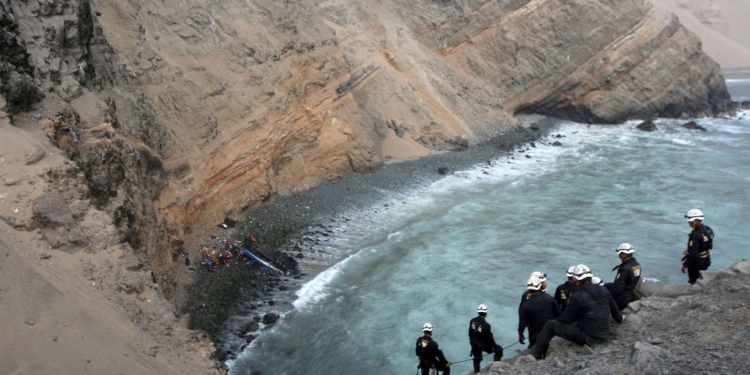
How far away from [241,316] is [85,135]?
17.4 ft

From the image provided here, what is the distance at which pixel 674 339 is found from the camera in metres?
9.59

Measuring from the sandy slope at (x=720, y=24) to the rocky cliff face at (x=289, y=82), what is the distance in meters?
34.3

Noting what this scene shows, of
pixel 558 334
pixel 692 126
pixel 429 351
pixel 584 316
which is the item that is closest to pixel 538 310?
pixel 558 334

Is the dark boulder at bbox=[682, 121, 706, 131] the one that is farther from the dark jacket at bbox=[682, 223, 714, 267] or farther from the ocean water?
the dark jacket at bbox=[682, 223, 714, 267]

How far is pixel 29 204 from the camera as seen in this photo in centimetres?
1048

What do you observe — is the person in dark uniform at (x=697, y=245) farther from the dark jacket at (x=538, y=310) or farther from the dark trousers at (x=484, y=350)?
the dark trousers at (x=484, y=350)

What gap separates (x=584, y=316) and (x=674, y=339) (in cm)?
124

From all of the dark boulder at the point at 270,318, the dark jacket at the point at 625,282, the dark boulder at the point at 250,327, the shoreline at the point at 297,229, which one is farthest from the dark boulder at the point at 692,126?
the dark boulder at the point at 250,327

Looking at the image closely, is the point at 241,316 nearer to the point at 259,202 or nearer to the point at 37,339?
the point at 259,202

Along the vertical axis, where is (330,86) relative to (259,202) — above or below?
above

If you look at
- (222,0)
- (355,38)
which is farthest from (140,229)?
(355,38)

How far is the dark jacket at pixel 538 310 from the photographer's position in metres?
10.4

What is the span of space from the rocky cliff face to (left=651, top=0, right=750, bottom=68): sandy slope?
34.3 meters

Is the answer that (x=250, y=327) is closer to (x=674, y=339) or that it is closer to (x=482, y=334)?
(x=482, y=334)
